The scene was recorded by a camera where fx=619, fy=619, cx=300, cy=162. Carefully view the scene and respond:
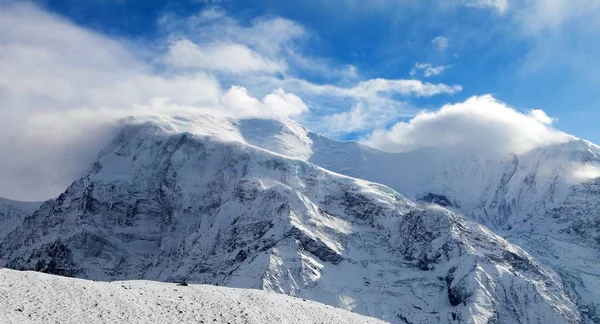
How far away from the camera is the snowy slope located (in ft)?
184

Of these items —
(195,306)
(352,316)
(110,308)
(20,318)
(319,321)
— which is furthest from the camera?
(352,316)

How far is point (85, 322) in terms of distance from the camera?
2180 inches

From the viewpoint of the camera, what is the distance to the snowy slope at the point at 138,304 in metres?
55.9

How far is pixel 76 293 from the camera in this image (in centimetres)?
6131

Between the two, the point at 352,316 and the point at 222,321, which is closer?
the point at 222,321

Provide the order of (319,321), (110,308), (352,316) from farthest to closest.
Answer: (352,316) < (319,321) < (110,308)

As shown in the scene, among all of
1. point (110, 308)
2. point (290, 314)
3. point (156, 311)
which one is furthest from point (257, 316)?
point (110, 308)

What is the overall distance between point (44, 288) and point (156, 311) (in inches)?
437

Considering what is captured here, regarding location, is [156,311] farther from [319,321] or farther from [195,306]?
[319,321]

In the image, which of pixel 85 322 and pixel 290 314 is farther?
pixel 290 314

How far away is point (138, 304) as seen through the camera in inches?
2436

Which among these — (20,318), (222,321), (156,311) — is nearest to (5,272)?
(20,318)

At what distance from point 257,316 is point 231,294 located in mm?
6601

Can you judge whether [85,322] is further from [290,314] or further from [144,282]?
[290,314]
